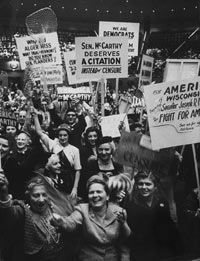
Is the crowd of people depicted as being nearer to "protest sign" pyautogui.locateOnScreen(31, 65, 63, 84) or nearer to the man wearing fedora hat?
the man wearing fedora hat

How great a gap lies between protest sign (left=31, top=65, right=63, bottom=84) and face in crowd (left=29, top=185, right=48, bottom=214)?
3.19 feet

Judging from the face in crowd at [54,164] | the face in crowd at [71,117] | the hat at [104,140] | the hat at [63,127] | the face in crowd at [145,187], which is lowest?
the face in crowd at [145,187]

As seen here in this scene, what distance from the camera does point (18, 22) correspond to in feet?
15.1

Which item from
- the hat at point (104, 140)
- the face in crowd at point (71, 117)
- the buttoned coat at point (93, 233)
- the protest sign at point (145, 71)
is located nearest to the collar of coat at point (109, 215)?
the buttoned coat at point (93, 233)

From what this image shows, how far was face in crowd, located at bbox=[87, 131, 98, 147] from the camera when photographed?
4.91m

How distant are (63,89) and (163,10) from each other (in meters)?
1.31

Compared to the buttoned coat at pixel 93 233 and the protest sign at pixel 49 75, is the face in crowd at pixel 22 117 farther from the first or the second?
the buttoned coat at pixel 93 233

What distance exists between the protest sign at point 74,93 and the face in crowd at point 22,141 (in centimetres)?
51

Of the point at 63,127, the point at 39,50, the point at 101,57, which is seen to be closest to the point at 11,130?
the point at 63,127

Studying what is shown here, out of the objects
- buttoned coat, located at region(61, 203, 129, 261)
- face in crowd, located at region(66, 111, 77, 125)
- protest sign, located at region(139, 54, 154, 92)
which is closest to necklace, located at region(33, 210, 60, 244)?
buttoned coat, located at region(61, 203, 129, 261)

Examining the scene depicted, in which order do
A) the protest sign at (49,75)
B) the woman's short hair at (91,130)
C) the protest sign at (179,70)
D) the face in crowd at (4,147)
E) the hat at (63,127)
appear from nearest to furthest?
the face in crowd at (4,147)
the protest sign at (49,75)
the hat at (63,127)
the woman's short hair at (91,130)
the protest sign at (179,70)

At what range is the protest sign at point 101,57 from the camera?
15.8ft

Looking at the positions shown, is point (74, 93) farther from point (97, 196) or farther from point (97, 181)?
point (97, 196)

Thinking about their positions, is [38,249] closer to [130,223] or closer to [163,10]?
[130,223]
